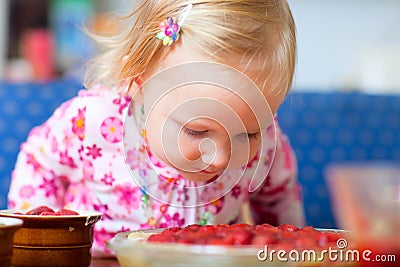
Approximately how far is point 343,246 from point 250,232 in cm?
9

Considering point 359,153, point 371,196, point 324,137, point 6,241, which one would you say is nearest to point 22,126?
point 324,137

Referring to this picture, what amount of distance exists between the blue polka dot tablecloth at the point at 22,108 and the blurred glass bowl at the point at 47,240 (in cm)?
104

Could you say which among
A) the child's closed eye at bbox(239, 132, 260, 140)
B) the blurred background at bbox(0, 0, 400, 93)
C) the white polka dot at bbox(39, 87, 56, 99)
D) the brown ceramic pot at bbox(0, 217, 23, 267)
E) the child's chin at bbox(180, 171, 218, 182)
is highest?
the blurred background at bbox(0, 0, 400, 93)

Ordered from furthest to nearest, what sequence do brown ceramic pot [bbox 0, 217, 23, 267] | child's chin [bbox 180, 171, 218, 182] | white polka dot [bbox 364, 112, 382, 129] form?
white polka dot [bbox 364, 112, 382, 129], child's chin [bbox 180, 171, 218, 182], brown ceramic pot [bbox 0, 217, 23, 267]

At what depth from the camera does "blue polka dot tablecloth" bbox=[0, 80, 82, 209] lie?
73.5 inches

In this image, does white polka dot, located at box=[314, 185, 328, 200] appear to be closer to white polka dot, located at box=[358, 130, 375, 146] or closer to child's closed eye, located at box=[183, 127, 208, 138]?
white polka dot, located at box=[358, 130, 375, 146]

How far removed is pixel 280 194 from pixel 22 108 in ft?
2.60

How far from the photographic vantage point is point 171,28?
0.98 metres

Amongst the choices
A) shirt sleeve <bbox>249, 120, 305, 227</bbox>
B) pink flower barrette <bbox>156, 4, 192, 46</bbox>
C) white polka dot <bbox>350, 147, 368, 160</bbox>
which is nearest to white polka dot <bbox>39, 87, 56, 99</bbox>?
shirt sleeve <bbox>249, 120, 305, 227</bbox>

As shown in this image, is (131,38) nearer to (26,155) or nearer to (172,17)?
(172,17)

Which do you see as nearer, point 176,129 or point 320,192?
point 176,129

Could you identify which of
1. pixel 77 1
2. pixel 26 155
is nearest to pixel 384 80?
pixel 77 1

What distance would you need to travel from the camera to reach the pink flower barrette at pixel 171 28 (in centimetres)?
98

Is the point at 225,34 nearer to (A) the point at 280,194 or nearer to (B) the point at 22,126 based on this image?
(A) the point at 280,194
